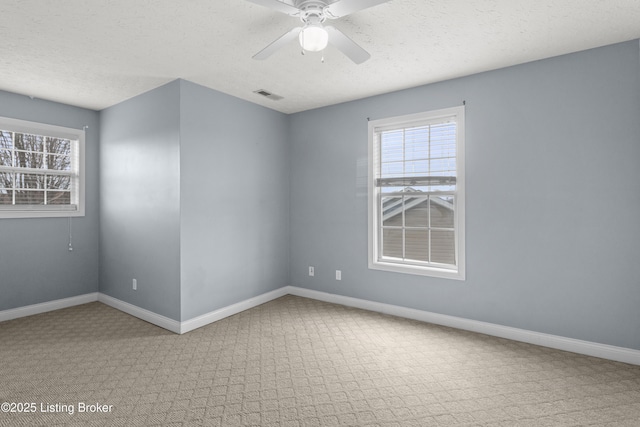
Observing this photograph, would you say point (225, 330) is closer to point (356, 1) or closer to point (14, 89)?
point (356, 1)

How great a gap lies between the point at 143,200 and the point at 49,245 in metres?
1.48

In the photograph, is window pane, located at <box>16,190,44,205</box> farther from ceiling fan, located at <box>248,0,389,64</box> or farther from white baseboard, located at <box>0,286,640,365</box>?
ceiling fan, located at <box>248,0,389,64</box>

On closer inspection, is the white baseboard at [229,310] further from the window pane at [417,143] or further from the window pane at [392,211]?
the window pane at [417,143]

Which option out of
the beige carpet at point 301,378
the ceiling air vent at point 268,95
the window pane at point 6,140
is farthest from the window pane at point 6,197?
the ceiling air vent at point 268,95

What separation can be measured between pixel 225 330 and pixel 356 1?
3.15m

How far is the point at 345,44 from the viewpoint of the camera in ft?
7.16

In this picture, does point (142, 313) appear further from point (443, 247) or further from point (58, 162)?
point (443, 247)

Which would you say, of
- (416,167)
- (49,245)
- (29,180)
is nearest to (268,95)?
(416,167)

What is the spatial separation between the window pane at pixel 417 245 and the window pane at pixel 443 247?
0.08m

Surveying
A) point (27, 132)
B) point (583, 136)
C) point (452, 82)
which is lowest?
point (583, 136)

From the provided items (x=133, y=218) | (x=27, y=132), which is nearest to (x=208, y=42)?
(x=133, y=218)

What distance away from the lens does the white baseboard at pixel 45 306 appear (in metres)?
3.74

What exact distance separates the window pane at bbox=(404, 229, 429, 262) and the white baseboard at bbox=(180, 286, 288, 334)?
1.89 metres

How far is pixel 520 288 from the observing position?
3.10 m
